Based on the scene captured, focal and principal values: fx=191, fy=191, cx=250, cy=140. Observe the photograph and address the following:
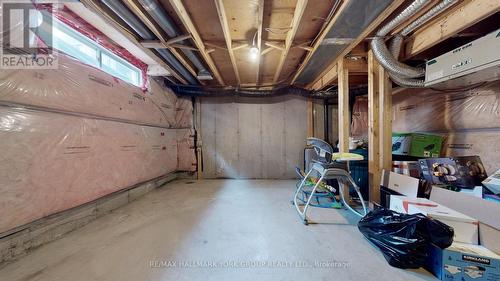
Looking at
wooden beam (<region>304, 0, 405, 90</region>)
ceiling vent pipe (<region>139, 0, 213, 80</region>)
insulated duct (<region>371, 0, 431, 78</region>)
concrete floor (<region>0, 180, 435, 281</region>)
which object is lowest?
concrete floor (<region>0, 180, 435, 281</region>)

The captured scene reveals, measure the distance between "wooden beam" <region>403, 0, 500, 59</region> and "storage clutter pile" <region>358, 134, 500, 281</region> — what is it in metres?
1.34

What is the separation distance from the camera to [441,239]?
1.34 m

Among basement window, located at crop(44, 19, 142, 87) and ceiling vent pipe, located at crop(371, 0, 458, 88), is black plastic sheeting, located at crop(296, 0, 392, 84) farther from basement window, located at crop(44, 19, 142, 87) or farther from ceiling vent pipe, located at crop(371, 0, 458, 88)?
basement window, located at crop(44, 19, 142, 87)

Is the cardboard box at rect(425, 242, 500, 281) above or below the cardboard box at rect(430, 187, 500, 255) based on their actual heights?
below

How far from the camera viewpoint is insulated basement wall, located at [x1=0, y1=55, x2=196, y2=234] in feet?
5.24

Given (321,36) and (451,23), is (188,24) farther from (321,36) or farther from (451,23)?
(451,23)

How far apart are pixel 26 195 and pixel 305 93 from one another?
4599mm

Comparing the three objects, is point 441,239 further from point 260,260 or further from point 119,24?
point 119,24

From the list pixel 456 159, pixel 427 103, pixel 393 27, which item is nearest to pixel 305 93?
pixel 427 103

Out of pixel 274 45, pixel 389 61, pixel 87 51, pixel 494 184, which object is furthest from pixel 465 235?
pixel 87 51

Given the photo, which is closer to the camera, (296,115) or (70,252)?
(70,252)

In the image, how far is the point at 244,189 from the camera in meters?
3.80

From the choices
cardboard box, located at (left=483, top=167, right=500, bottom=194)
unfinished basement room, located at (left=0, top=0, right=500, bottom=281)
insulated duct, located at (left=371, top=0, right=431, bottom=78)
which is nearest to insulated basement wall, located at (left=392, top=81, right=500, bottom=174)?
unfinished basement room, located at (left=0, top=0, right=500, bottom=281)

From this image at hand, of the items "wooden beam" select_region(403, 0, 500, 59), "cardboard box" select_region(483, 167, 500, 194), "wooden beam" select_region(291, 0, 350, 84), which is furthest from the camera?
"wooden beam" select_region(291, 0, 350, 84)
